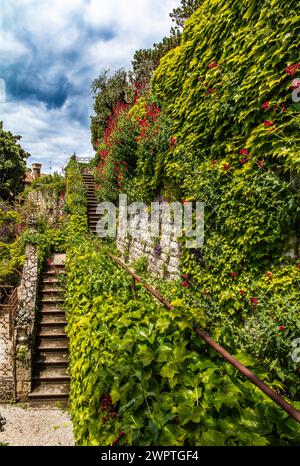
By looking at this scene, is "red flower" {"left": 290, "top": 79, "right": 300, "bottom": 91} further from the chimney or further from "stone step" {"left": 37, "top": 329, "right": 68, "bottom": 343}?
the chimney

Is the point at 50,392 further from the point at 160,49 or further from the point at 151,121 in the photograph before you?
the point at 160,49

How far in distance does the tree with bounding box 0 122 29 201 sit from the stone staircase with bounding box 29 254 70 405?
16235mm

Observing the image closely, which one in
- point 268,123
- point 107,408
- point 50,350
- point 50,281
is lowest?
point 50,350

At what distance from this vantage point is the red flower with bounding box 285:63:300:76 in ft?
9.91

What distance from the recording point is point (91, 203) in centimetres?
1348

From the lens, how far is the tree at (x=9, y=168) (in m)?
21.2

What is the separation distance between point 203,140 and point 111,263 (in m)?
2.77

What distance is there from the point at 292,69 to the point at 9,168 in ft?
75.8

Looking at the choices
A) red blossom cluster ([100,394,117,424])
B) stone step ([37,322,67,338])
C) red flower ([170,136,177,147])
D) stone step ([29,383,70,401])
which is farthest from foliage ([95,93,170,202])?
red blossom cluster ([100,394,117,424])

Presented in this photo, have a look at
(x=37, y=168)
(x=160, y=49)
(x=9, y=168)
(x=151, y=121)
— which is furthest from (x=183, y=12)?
(x=37, y=168)

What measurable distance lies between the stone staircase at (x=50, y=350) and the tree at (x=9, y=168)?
53.3 feet

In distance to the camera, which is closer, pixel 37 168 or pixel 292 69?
pixel 292 69

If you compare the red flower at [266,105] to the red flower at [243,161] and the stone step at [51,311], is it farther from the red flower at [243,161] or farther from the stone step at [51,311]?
the stone step at [51,311]

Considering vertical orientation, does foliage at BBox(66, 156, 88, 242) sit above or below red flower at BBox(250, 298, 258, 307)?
above
